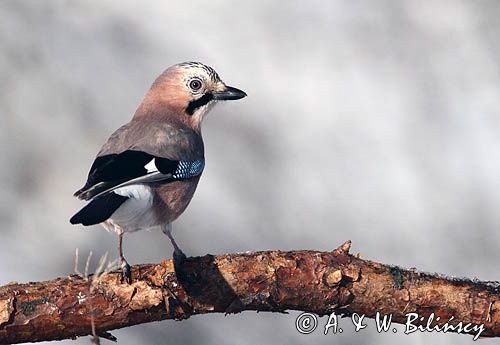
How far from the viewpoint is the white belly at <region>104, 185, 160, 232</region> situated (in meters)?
6.21

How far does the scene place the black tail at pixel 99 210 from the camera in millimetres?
5496

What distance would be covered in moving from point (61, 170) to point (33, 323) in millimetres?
6593

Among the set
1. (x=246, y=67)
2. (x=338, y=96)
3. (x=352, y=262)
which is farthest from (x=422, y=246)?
(x=352, y=262)

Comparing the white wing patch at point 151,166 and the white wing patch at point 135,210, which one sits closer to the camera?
the white wing patch at point 135,210

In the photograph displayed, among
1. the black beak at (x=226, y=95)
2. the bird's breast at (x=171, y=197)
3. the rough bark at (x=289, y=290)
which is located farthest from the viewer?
the black beak at (x=226, y=95)

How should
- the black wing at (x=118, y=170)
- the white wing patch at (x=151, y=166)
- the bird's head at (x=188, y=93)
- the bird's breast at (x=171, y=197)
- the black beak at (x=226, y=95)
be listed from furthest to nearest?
1. the black beak at (x=226, y=95)
2. the bird's head at (x=188, y=93)
3. the bird's breast at (x=171, y=197)
4. the white wing patch at (x=151, y=166)
5. the black wing at (x=118, y=170)

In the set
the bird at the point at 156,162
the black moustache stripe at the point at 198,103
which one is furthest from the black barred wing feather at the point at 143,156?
the black moustache stripe at the point at 198,103

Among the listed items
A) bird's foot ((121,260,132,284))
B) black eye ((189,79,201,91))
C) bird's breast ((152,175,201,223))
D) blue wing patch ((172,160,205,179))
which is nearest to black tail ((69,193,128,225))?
bird's foot ((121,260,132,284))

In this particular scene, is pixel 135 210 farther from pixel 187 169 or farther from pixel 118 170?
pixel 187 169

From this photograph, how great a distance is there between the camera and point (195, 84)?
7.72 meters

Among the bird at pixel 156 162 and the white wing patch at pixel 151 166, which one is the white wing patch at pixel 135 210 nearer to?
the bird at pixel 156 162

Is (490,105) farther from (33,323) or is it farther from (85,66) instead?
(33,323)

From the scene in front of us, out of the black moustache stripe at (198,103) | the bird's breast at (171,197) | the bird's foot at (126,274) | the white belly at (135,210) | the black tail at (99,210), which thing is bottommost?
the bird's foot at (126,274)

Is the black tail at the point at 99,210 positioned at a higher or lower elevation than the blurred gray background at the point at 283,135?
lower
